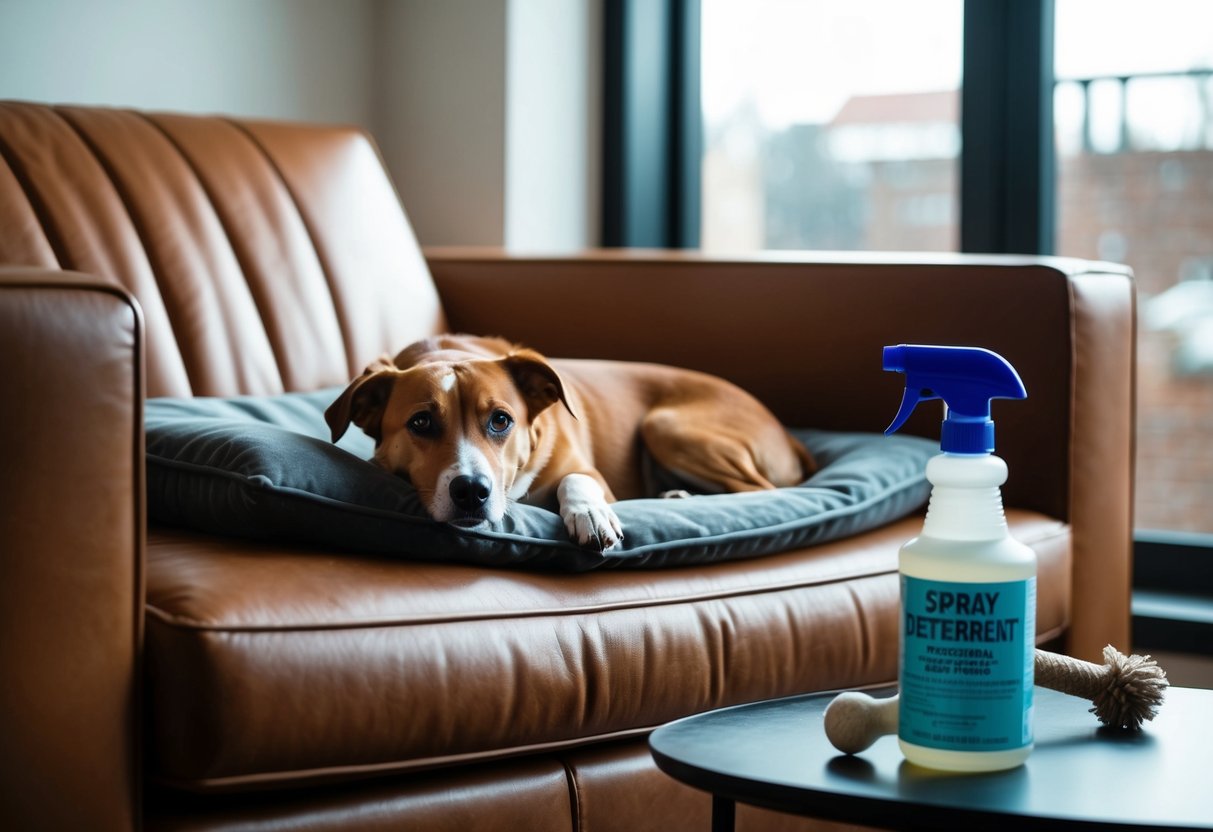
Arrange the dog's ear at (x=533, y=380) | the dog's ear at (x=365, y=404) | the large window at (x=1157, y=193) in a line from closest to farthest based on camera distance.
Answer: the dog's ear at (x=365, y=404)
the dog's ear at (x=533, y=380)
the large window at (x=1157, y=193)

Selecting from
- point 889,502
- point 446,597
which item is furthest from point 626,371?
point 446,597

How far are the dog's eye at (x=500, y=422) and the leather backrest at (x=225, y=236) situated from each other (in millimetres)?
588

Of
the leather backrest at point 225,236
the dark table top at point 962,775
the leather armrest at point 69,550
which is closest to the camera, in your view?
the dark table top at point 962,775

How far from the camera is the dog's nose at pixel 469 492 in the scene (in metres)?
1.63

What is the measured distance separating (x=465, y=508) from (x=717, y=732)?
0.63m

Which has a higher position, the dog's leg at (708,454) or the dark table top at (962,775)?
the dog's leg at (708,454)

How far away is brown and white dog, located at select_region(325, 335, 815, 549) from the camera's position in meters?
1.71

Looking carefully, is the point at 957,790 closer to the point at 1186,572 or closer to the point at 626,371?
the point at 626,371

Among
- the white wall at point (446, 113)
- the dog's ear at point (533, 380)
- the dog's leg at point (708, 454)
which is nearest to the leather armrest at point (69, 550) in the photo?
the dog's ear at point (533, 380)

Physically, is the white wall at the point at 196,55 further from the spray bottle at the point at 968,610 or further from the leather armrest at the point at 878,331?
the spray bottle at the point at 968,610

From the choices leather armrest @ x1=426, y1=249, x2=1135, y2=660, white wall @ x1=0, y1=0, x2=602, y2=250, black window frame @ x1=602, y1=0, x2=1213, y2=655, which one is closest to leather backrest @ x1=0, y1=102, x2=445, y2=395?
leather armrest @ x1=426, y1=249, x2=1135, y2=660

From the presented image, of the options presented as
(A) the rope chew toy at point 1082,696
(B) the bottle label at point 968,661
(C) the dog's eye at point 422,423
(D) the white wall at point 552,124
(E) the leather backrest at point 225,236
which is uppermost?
(D) the white wall at point 552,124

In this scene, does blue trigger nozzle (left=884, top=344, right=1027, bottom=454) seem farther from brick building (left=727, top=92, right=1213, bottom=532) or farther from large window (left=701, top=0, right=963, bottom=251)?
large window (left=701, top=0, right=963, bottom=251)

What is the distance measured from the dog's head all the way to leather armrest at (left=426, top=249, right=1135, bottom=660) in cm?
61
